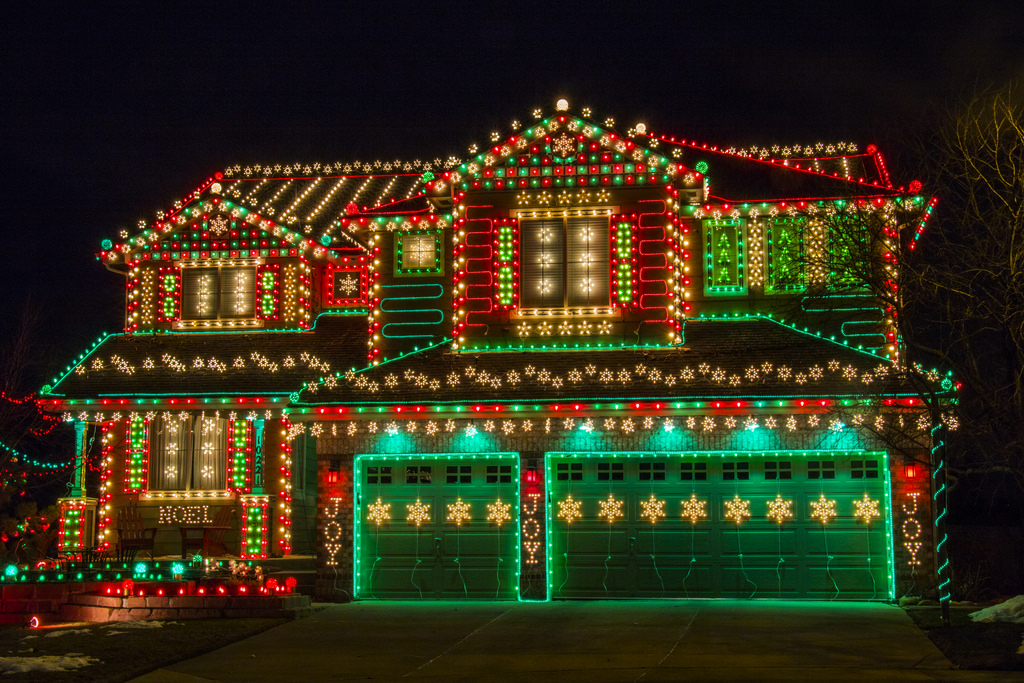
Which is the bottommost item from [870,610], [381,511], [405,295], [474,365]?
[870,610]

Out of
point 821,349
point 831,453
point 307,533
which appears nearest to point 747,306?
point 821,349

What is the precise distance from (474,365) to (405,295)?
2.59 m

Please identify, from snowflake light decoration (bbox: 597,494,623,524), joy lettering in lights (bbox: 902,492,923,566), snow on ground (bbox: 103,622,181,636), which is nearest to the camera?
snow on ground (bbox: 103,622,181,636)

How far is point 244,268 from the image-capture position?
77.4 feet

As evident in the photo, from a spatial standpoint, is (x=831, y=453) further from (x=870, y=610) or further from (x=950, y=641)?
(x=950, y=641)

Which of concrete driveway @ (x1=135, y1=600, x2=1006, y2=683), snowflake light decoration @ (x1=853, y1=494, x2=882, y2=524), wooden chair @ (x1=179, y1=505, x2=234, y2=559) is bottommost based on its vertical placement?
concrete driveway @ (x1=135, y1=600, x2=1006, y2=683)

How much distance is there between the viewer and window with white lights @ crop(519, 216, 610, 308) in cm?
2014

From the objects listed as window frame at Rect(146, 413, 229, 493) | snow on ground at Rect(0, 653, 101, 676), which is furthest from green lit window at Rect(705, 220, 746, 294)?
snow on ground at Rect(0, 653, 101, 676)

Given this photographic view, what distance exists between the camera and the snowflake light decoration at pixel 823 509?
18391mm

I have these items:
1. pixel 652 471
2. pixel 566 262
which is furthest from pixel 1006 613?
pixel 566 262

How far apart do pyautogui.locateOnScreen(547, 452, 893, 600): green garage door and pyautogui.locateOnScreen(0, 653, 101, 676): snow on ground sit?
7.74 m

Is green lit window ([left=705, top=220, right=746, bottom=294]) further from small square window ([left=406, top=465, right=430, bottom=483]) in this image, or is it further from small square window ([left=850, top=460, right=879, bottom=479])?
small square window ([left=406, top=465, right=430, bottom=483])

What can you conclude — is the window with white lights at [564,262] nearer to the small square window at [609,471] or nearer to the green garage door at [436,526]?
the small square window at [609,471]

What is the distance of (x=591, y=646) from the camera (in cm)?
1409
